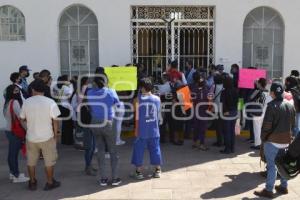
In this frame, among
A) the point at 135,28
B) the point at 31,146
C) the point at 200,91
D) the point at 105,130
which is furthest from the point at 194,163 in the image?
the point at 135,28

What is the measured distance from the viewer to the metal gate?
38.1 ft

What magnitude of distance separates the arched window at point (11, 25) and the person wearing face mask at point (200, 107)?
16.6 feet

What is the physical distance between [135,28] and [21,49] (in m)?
3.03

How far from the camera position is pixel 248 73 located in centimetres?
1025

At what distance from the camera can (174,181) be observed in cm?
714

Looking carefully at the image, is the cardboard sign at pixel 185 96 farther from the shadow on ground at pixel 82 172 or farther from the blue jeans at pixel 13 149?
the blue jeans at pixel 13 149

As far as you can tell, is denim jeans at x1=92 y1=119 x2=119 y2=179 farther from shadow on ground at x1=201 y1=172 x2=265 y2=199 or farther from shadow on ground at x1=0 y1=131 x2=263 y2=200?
shadow on ground at x1=201 y1=172 x2=265 y2=199

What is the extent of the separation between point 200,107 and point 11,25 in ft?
18.3

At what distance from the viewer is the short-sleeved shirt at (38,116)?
6.43m

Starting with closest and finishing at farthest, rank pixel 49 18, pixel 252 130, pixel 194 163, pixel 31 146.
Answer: pixel 31 146 < pixel 194 163 < pixel 252 130 < pixel 49 18

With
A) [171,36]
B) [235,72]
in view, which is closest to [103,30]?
[171,36]

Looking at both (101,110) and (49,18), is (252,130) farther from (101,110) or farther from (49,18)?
(49,18)

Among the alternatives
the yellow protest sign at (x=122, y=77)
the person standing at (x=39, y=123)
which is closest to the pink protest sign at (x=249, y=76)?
the yellow protest sign at (x=122, y=77)

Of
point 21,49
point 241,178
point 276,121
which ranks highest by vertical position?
point 21,49
